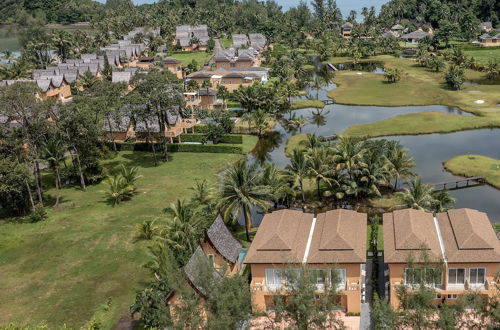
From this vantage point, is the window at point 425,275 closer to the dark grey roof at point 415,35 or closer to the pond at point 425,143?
the pond at point 425,143

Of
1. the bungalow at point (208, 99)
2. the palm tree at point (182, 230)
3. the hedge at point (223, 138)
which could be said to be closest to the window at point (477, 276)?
the palm tree at point (182, 230)

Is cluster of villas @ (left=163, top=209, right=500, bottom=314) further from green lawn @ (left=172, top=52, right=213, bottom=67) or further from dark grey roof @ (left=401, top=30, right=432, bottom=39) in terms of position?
dark grey roof @ (left=401, top=30, right=432, bottom=39)

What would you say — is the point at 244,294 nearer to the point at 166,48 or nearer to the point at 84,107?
the point at 84,107

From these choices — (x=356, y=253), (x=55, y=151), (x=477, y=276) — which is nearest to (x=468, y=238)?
(x=477, y=276)

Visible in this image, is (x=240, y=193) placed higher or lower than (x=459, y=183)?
higher

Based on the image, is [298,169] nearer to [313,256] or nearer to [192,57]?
[313,256]

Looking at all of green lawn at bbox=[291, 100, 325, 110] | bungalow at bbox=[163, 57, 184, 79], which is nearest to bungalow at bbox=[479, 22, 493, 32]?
green lawn at bbox=[291, 100, 325, 110]
